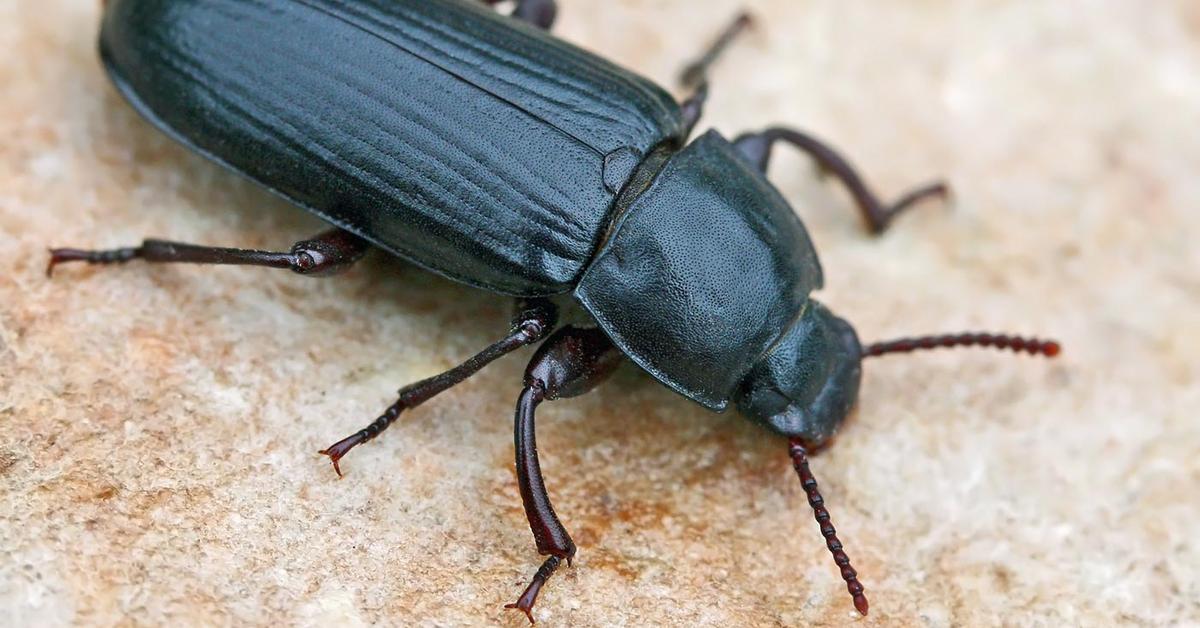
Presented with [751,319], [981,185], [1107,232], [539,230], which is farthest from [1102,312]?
[539,230]

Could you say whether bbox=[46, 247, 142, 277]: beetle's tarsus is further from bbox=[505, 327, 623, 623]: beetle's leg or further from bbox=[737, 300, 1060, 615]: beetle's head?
bbox=[737, 300, 1060, 615]: beetle's head

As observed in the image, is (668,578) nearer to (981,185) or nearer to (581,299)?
(581,299)

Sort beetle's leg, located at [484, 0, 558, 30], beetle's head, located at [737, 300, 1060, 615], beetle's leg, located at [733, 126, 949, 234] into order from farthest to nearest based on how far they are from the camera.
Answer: beetle's leg, located at [484, 0, 558, 30] < beetle's leg, located at [733, 126, 949, 234] < beetle's head, located at [737, 300, 1060, 615]

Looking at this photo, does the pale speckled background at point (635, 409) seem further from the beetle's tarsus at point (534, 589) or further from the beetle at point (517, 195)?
the beetle at point (517, 195)

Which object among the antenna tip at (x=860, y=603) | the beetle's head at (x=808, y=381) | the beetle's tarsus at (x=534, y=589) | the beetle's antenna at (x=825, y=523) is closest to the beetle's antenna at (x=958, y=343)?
the beetle's head at (x=808, y=381)

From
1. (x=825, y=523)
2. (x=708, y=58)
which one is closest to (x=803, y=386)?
(x=825, y=523)

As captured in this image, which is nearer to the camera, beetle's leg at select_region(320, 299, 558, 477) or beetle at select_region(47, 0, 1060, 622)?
beetle's leg at select_region(320, 299, 558, 477)

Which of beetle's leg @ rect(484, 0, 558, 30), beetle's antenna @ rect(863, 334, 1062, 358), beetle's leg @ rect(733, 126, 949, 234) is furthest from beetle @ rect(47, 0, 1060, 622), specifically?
beetle's leg @ rect(484, 0, 558, 30)
